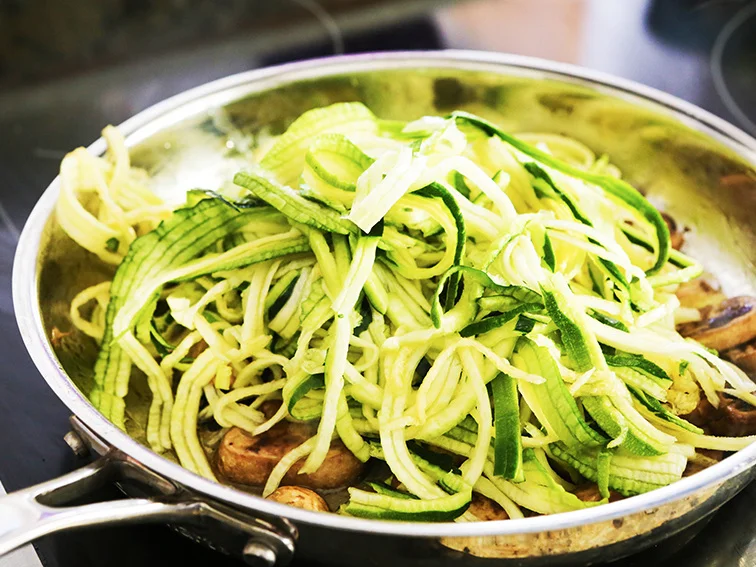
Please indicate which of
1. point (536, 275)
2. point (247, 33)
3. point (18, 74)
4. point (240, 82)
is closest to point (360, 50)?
point (247, 33)

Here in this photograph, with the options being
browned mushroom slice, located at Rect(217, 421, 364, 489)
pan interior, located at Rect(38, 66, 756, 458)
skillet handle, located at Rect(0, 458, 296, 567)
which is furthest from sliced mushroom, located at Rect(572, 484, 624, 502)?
pan interior, located at Rect(38, 66, 756, 458)

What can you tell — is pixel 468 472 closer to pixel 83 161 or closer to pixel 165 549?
pixel 165 549

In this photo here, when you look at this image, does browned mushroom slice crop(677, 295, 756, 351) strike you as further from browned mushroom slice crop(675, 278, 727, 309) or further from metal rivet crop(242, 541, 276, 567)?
metal rivet crop(242, 541, 276, 567)

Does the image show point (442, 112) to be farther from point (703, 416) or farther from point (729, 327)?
point (703, 416)

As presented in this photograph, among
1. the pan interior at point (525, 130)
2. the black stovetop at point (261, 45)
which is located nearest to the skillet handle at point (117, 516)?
the pan interior at point (525, 130)

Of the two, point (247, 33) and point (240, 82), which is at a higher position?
point (247, 33)

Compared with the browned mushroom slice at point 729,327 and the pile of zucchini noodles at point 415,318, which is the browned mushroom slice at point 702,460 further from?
the browned mushroom slice at point 729,327
